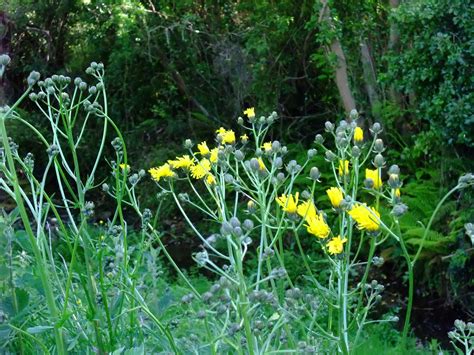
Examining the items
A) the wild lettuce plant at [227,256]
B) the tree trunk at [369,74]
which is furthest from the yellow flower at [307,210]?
the tree trunk at [369,74]

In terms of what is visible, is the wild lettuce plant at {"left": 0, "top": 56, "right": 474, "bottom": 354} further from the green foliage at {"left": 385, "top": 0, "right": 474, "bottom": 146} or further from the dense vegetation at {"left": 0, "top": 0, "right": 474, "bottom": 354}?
the green foliage at {"left": 385, "top": 0, "right": 474, "bottom": 146}

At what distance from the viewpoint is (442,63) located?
6.17m

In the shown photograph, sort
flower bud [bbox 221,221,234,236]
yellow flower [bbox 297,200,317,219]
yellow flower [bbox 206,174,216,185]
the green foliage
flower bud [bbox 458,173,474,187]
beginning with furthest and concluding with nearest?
the green foliage → yellow flower [bbox 206,174,216,185] → yellow flower [bbox 297,200,317,219] → flower bud [bbox 458,173,474,187] → flower bud [bbox 221,221,234,236]

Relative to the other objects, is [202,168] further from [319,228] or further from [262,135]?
[262,135]

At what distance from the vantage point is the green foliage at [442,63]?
5929 millimetres

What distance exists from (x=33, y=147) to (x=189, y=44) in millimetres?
2404

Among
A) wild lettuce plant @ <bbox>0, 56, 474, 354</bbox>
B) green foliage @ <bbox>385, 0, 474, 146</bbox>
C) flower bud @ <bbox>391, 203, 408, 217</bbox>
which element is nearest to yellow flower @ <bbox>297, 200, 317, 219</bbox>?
wild lettuce plant @ <bbox>0, 56, 474, 354</bbox>

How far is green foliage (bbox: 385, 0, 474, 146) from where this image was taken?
593cm

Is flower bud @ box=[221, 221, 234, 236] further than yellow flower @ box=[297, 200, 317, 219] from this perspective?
No

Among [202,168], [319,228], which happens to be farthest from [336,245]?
[202,168]

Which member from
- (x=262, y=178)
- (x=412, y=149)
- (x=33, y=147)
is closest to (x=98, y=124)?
(x=33, y=147)

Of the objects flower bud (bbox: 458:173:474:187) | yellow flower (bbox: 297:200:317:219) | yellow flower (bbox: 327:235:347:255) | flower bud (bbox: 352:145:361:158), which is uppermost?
flower bud (bbox: 352:145:361:158)

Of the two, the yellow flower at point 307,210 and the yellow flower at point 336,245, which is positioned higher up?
the yellow flower at point 307,210

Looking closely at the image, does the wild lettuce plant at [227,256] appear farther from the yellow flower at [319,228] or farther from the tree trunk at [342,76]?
the tree trunk at [342,76]
